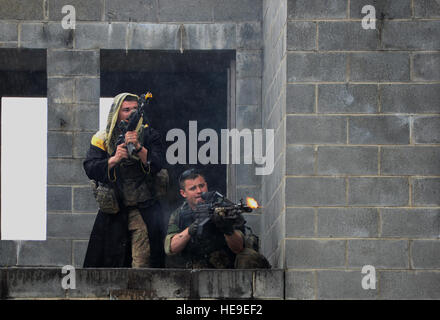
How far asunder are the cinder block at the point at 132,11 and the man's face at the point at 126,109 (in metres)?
1.98

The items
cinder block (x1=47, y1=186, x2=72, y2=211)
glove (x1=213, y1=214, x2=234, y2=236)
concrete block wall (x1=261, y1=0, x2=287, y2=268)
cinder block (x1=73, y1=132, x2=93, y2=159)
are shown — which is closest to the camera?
glove (x1=213, y1=214, x2=234, y2=236)

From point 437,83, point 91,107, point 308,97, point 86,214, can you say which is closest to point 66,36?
point 91,107

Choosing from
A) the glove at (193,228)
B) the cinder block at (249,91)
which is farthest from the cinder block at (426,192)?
A: the cinder block at (249,91)

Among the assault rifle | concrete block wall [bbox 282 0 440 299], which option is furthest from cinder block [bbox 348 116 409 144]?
the assault rifle

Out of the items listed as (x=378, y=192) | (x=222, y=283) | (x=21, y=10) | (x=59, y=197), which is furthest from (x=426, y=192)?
(x=21, y=10)

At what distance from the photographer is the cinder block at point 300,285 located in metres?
11.6

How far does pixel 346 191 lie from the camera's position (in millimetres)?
11875

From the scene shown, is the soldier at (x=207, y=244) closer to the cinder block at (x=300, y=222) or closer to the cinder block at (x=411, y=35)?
the cinder block at (x=300, y=222)

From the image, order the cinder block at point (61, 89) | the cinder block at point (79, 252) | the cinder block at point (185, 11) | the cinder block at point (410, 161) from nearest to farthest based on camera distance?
the cinder block at point (410, 161)
the cinder block at point (79, 252)
the cinder block at point (61, 89)
the cinder block at point (185, 11)

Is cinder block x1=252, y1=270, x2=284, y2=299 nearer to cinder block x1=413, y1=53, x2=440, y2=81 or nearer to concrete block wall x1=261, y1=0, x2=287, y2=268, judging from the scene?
concrete block wall x1=261, y1=0, x2=287, y2=268

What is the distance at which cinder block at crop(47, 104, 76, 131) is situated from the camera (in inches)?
571

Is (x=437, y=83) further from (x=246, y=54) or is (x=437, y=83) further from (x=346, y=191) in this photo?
(x=246, y=54)

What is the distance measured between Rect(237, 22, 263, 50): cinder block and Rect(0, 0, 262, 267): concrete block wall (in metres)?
0.01

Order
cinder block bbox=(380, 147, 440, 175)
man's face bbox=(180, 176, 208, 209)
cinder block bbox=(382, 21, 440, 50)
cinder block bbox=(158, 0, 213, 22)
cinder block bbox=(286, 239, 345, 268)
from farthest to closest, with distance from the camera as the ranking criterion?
cinder block bbox=(158, 0, 213, 22), man's face bbox=(180, 176, 208, 209), cinder block bbox=(382, 21, 440, 50), cinder block bbox=(380, 147, 440, 175), cinder block bbox=(286, 239, 345, 268)
